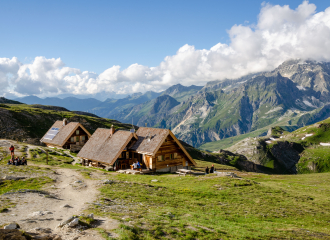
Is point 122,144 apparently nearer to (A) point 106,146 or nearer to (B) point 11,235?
(A) point 106,146

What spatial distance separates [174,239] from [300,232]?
448 inches

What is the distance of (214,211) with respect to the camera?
22031 mm

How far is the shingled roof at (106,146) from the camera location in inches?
1891

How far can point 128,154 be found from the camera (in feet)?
165

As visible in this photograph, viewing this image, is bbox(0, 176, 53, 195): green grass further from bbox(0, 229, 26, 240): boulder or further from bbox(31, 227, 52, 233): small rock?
bbox(0, 229, 26, 240): boulder

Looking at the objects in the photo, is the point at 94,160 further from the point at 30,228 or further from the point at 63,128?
the point at 30,228

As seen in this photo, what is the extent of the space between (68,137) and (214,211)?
195ft

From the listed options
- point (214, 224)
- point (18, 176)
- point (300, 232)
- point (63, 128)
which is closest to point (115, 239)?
point (214, 224)

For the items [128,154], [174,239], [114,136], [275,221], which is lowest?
[275,221]

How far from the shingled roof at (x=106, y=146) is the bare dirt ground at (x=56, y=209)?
66.1 ft

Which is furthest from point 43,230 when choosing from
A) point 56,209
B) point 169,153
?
point 169,153

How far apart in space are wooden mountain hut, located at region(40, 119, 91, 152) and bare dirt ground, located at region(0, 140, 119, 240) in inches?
1782

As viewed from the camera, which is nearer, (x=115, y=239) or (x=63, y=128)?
(x=115, y=239)

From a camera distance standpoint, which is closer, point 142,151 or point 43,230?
point 43,230
